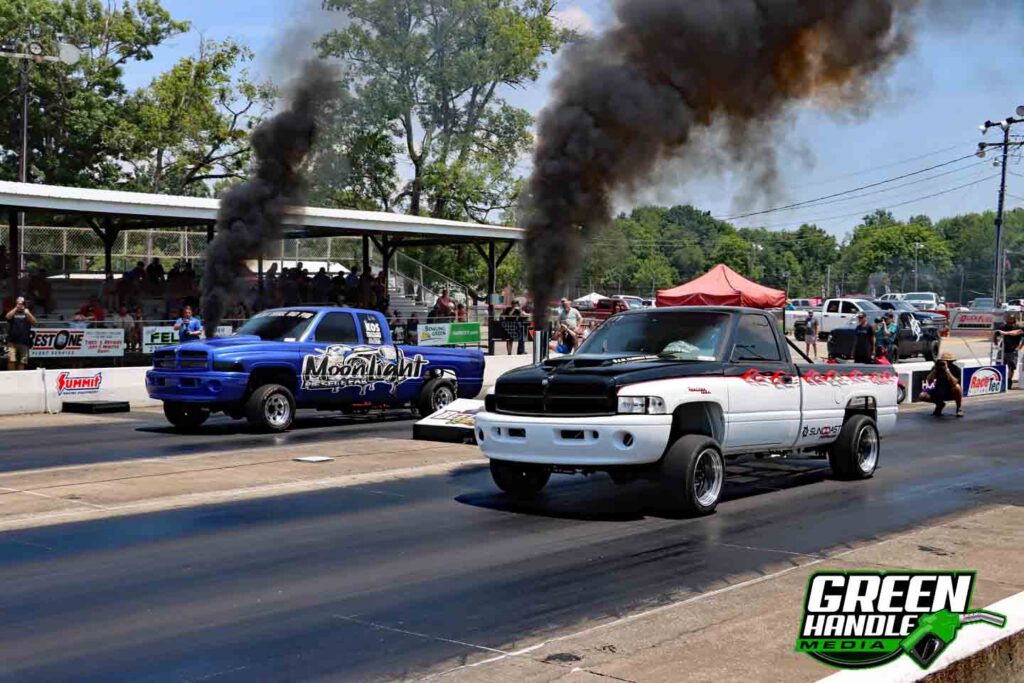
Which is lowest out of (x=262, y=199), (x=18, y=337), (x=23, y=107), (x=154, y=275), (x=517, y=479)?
(x=517, y=479)

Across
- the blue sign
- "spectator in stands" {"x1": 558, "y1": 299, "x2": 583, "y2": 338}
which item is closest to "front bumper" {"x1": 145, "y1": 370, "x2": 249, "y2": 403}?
"spectator in stands" {"x1": 558, "y1": 299, "x2": 583, "y2": 338}

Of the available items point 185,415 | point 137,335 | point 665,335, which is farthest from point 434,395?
point 665,335

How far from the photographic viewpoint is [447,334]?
100 feet

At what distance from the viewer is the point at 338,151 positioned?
30500 millimetres

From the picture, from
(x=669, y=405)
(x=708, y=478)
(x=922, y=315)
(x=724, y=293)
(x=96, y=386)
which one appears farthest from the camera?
(x=922, y=315)

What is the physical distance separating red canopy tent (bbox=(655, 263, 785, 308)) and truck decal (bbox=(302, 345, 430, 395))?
1738cm

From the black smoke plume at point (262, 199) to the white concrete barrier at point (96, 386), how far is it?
145 inches

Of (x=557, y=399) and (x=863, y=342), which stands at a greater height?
(x=863, y=342)

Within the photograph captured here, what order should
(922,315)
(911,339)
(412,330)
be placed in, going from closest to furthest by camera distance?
(412,330), (911,339), (922,315)

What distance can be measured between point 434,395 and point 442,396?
0.28m

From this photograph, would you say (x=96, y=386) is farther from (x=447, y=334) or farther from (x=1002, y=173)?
(x=1002, y=173)

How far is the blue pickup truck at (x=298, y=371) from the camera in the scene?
54.6 ft

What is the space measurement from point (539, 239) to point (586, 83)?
7.92 feet

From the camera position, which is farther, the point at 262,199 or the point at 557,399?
the point at 262,199
